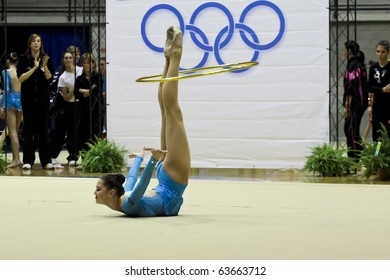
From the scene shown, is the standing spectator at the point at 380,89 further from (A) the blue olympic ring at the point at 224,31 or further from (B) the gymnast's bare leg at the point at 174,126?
(B) the gymnast's bare leg at the point at 174,126

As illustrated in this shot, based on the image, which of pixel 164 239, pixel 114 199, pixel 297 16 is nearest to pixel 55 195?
pixel 114 199

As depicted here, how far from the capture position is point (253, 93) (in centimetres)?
1056

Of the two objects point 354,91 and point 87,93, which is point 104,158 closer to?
point 87,93

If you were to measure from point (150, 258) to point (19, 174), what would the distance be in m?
6.28

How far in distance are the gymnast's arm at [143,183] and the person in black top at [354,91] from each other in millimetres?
5137

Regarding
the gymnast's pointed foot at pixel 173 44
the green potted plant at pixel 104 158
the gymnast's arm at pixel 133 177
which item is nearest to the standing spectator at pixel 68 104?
the green potted plant at pixel 104 158

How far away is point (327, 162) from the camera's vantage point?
33.7 feet

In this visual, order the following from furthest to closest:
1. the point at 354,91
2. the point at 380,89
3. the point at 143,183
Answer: the point at 354,91 → the point at 380,89 → the point at 143,183

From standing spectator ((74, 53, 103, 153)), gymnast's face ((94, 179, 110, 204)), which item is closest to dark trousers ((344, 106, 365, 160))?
standing spectator ((74, 53, 103, 153))

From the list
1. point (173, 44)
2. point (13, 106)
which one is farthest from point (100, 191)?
point (13, 106)

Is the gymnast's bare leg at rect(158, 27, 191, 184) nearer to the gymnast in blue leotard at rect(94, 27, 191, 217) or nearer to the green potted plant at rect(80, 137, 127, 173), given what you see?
the gymnast in blue leotard at rect(94, 27, 191, 217)

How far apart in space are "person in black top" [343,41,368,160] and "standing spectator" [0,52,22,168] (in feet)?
14.0

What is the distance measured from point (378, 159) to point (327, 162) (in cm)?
64

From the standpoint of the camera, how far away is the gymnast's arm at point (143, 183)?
607 cm
